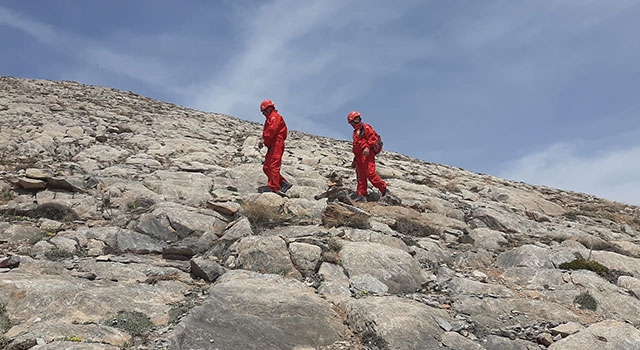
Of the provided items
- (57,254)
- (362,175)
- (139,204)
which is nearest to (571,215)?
(362,175)

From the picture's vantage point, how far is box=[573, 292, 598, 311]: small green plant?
7.34 metres

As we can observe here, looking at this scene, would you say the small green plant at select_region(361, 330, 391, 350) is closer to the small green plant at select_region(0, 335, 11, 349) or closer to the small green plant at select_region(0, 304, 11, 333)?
the small green plant at select_region(0, 335, 11, 349)

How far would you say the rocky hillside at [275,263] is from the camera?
5730 millimetres

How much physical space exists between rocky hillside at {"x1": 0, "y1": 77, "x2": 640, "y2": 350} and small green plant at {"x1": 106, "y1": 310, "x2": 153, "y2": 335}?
3cm

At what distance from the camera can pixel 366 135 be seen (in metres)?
13.2

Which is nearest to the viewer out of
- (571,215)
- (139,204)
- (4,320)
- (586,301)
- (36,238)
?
(4,320)

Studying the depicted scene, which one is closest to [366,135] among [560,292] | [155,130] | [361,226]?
[361,226]

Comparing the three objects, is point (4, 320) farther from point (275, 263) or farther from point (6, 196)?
point (6, 196)

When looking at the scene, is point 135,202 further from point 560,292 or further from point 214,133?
point 214,133

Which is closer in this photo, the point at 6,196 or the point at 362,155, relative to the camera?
the point at 6,196

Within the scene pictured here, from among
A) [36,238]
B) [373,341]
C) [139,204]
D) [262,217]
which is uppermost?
[262,217]

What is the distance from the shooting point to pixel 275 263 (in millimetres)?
7742

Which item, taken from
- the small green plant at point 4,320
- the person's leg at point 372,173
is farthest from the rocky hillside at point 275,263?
the person's leg at point 372,173

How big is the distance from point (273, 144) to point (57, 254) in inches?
251
